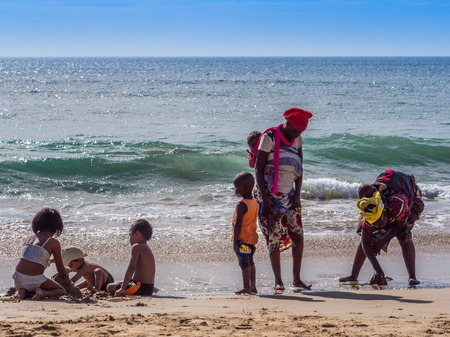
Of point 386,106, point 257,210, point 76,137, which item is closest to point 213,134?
point 76,137

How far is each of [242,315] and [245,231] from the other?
4.14ft

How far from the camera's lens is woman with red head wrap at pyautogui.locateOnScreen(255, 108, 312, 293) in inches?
208

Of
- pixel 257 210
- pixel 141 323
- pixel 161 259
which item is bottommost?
pixel 161 259

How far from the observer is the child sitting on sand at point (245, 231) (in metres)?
5.36

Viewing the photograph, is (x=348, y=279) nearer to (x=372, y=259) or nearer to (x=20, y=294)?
(x=372, y=259)

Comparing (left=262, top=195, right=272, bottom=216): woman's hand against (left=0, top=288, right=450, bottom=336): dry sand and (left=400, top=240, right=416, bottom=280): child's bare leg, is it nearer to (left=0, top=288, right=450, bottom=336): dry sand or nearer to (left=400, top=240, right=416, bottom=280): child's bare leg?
(left=0, top=288, right=450, bottom=336): dry sand

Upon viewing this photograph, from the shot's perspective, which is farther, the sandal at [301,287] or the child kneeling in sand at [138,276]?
the sandal at [301,287]

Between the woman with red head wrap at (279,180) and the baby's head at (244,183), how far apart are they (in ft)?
0.29

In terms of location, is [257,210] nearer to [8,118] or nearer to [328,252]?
[328,252]

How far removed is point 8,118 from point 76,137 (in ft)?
22.1

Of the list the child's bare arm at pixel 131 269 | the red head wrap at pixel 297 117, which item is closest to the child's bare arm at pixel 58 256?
the child's bare arm at pixel 131 269

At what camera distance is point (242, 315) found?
4227 millimetres

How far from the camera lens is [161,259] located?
7.05 m

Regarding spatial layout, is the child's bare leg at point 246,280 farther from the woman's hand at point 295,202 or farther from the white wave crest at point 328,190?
the white wave crest at point 328,190
